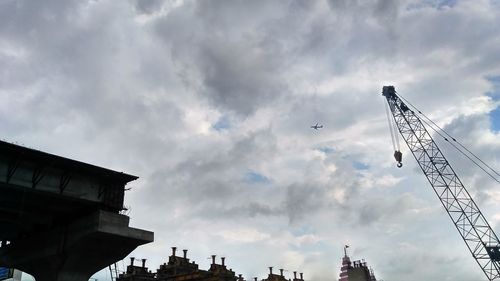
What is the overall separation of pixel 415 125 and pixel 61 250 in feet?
185

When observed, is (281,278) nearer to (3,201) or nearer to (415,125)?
(415,125)

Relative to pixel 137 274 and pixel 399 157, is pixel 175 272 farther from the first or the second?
pixel 399 157

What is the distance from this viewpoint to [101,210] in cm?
2705

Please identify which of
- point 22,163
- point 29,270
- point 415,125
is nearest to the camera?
point 22,163

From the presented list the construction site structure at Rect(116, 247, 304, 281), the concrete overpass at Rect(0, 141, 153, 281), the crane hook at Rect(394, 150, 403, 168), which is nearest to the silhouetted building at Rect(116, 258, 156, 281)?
the construction site structure at Rect(116, 247, 304, 281)

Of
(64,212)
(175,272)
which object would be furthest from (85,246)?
(175,272)

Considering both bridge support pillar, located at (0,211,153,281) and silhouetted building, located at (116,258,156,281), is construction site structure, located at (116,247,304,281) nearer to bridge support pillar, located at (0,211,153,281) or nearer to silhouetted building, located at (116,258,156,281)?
silhouetted building, located at (116,258,156,281)

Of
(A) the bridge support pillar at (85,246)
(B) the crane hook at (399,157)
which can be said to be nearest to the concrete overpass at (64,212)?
(A) the bridge support pillar at (85,246)

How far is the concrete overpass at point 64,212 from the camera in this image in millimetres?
25375

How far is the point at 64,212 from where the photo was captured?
29.2 m

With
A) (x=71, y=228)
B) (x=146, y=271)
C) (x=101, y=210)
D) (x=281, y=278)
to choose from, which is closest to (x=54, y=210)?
(x=71, y=228)

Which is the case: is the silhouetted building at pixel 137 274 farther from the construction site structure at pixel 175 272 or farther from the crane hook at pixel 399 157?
the crane hook at pixel 399 157

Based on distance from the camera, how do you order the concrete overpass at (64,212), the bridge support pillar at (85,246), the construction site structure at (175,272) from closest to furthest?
the concrete overpass at (64,212), the bridge support pillar at (85,246), the construction site structure at (175,272)

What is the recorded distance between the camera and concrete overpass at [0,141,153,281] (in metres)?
25.4
